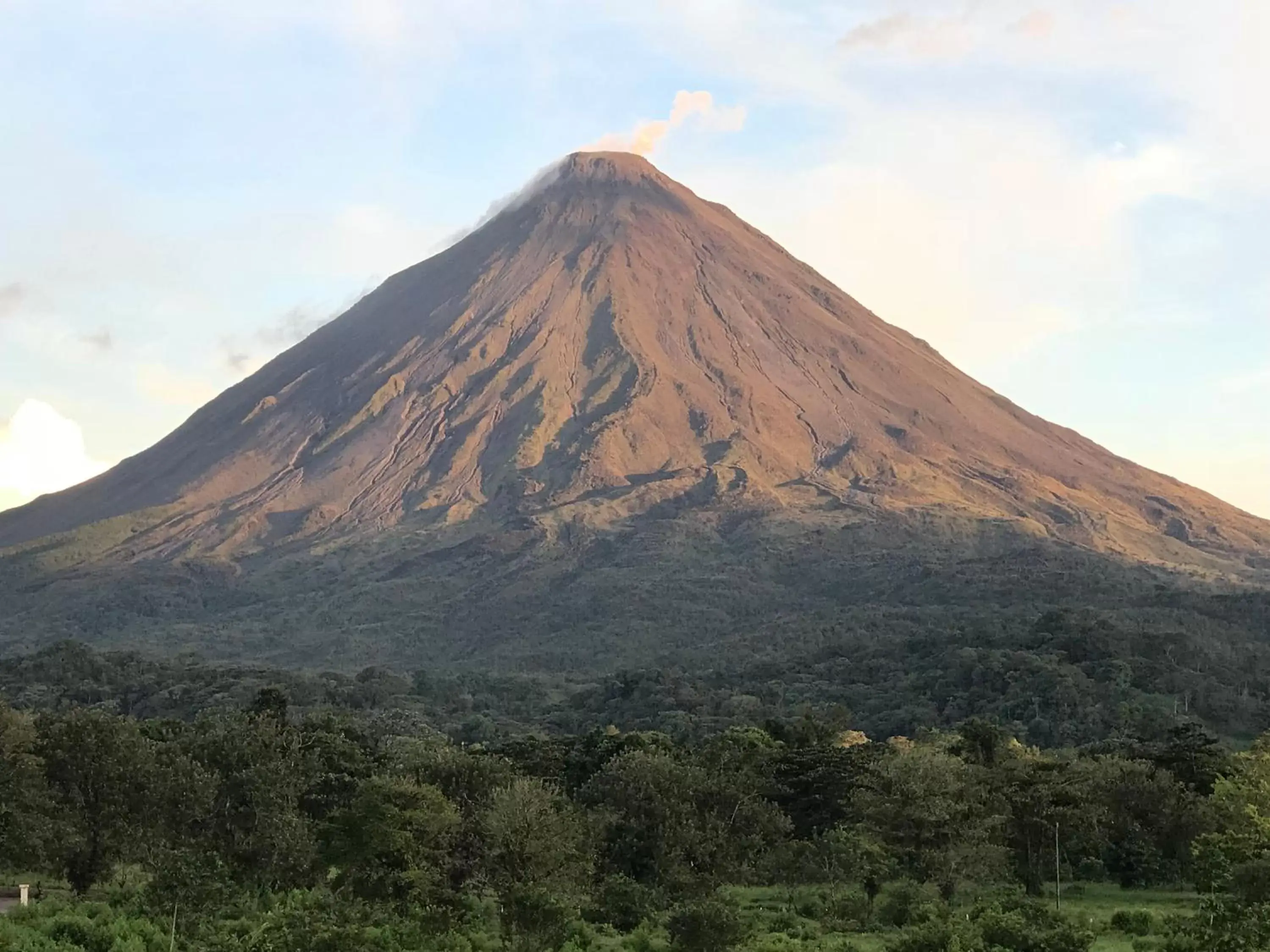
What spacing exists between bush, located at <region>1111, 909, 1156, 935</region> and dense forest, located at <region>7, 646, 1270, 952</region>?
0.27ft

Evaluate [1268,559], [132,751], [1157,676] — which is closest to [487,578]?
[1157,676]

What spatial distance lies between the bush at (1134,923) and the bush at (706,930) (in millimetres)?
11018

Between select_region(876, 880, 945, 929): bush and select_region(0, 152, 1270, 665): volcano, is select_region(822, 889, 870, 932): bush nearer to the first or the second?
select_region(876, 880, 945, 929): bush

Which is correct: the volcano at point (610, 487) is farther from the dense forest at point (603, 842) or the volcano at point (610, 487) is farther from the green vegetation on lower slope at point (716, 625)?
the dense forest at point (603, 842)

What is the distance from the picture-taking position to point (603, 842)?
40062 millimetres

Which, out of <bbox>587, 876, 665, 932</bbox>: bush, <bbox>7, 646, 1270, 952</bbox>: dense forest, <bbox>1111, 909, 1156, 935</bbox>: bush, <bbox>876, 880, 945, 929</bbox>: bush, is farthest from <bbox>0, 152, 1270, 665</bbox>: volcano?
<bbox>1111, 909, 1156, 935</bbox>: bush

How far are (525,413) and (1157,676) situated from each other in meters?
114

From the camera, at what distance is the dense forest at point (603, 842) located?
87.5 ft

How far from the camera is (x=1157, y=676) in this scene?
93.2 m

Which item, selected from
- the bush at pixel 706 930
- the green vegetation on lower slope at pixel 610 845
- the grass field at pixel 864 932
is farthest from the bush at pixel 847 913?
the bush at pixel 706 930

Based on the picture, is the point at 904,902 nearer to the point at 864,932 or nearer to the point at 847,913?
the point at 847,913

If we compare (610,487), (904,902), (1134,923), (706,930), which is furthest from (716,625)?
(706,930)

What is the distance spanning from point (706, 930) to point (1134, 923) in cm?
1266

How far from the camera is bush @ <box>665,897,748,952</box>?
25922 mm
